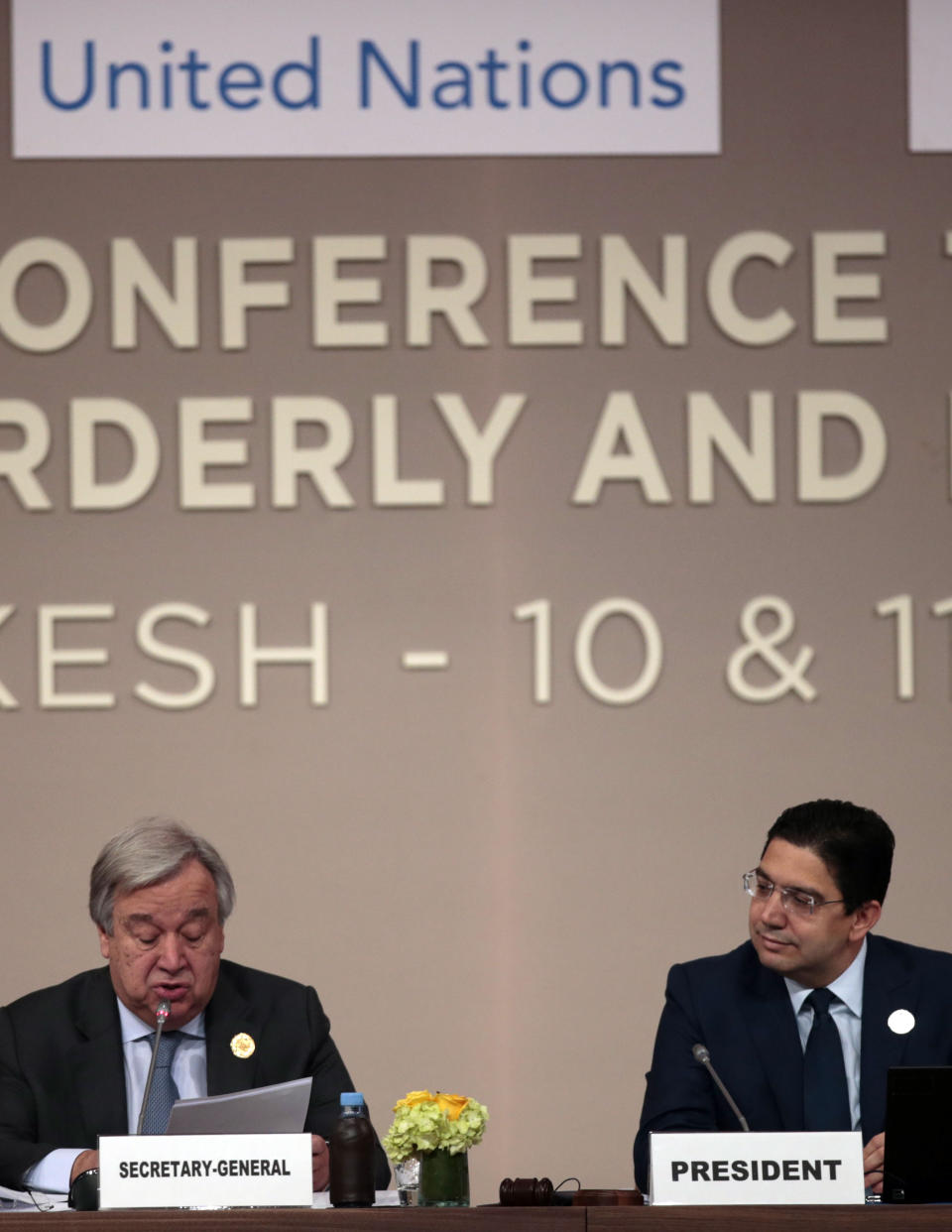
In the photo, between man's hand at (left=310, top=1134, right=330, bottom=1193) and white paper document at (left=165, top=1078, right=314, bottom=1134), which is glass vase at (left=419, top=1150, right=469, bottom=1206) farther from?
man's hand at (left=310, top=1134, right=330, bottom=1193)

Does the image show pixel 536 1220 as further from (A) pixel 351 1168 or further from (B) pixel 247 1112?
(B) pixel 247 1112

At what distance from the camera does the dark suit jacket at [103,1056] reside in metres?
3.03

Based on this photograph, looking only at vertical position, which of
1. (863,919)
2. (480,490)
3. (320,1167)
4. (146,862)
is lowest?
(320,1167)

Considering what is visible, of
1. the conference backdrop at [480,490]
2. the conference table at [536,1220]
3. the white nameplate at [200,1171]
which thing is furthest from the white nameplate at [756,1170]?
the conference backdrop at [480,490]

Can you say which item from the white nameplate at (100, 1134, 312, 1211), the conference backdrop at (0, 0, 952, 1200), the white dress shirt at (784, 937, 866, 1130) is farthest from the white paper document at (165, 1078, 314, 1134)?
the conference backdrop at (0, 0, 952, 1200)

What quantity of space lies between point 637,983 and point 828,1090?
1182mm

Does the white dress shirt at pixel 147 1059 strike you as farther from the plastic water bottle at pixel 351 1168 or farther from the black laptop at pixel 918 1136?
the black laptop at pixel 918 1136

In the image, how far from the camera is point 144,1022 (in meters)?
3.15

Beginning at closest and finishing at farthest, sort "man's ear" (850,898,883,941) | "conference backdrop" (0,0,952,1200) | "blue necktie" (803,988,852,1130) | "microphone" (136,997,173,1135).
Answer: "microphone" (136,997,173,1135)
"blue necktie" (803,988,852,1130)
"man's ear" (850,898,883,941)
"conference backdrop" (0,0,952,1200)

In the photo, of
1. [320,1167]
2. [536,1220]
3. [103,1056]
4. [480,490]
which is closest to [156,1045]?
[320,1167]

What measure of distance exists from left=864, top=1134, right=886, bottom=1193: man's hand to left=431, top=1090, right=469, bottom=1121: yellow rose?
1.93 ft

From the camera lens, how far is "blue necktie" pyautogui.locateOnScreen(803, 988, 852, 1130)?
118 inches

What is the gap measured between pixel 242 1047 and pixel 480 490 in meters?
1.56

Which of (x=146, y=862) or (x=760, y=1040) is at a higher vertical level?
(x=146, y=862)
